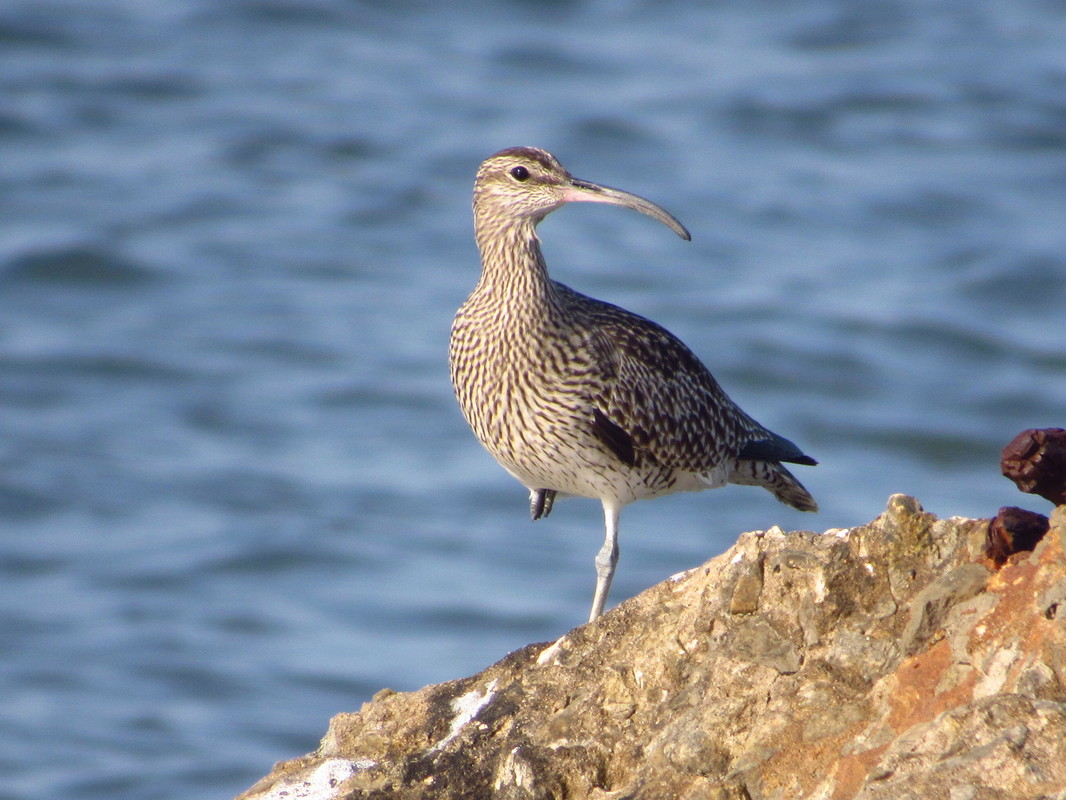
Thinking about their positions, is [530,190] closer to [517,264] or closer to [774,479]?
[517,264]

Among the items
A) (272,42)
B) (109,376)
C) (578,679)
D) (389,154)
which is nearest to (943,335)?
(389,154)

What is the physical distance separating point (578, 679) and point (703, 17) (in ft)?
95.4

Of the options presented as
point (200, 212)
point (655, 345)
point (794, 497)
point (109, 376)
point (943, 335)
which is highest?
point (200, 212)

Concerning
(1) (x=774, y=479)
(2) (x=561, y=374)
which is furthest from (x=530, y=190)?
(1) (x=774, y=479)

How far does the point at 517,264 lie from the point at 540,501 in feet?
4.55

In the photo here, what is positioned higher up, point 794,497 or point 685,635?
point 794,497

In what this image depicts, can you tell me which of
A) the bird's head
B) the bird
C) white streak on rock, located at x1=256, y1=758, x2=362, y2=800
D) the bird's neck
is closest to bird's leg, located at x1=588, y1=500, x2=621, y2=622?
the bird

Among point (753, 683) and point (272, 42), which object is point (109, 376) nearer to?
point (272, 42)

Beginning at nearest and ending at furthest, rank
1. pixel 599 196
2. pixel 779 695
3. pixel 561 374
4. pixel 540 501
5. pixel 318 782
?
pixel 779 695, pixel 318 782, pixel 599 196, pixel 561 374, pixel 540 501

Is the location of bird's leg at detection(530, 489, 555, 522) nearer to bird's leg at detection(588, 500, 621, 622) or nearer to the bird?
the bird

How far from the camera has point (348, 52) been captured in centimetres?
3173

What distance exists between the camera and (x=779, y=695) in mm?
4707

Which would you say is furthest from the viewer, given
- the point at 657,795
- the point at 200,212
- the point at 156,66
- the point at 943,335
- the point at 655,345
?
the point at 156,66

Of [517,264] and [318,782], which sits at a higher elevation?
[517,264]
